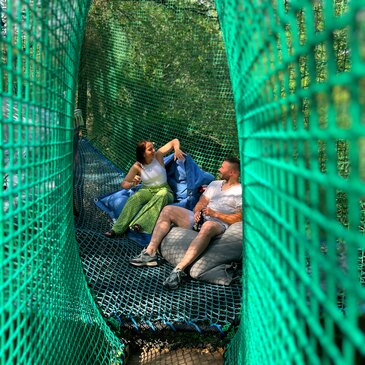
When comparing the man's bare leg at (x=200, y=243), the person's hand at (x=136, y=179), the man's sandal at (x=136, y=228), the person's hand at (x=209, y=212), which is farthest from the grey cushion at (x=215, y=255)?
the person's hand at (x=136, y=179)

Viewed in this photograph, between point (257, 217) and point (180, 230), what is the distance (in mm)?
1878

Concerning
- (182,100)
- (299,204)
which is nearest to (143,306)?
(299,204)

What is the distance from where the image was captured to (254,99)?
104 centimetres

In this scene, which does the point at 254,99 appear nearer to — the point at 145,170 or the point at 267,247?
the point at 267,247

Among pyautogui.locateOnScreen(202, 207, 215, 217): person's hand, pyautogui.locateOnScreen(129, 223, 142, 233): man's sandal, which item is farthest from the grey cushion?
pyautogui.locateOnScreen(129, 223, 142, 233): man's sandal

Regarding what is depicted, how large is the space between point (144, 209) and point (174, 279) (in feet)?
2.84

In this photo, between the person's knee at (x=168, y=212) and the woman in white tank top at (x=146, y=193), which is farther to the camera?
the woman in white tank top at (x=146, y=193)

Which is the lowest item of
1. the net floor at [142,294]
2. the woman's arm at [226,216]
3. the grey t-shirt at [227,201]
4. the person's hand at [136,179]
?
the net floor at [142,294]

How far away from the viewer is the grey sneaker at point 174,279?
2.47 meters

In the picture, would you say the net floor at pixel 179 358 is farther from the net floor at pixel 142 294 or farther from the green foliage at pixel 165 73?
the green foliage at pixel 165 73

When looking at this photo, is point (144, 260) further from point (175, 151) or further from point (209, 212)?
point (175, 151)

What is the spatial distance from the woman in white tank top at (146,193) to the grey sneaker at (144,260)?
342 mm

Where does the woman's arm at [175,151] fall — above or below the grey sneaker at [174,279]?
above

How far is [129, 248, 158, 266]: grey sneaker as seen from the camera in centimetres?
273
